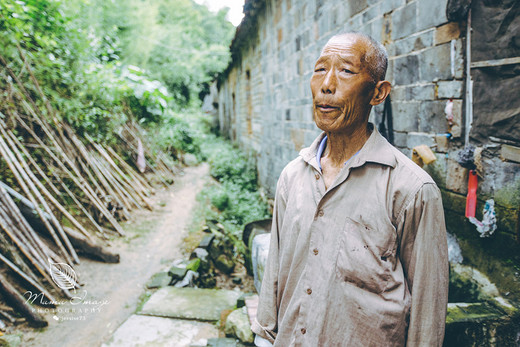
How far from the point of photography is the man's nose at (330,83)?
1.26 meters

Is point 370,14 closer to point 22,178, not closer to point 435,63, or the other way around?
point 435,63

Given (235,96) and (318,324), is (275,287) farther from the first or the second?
(235,96)

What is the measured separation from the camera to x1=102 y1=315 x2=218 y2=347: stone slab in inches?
116

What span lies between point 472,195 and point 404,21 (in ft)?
4.71

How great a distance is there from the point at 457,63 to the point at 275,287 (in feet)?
5.99

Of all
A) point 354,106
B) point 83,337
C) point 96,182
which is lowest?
point 83,337

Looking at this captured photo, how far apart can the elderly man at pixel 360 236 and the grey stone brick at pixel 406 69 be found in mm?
1341

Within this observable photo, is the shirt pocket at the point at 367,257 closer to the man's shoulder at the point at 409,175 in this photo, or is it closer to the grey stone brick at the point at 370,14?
the man's shoulder at the point at 409,175

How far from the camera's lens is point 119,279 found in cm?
428

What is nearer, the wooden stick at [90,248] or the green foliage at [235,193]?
the wooden stick at [90,248]

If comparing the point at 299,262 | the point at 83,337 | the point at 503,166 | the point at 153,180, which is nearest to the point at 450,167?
the point at 503,166

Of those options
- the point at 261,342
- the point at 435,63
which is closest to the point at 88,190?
the point at 261,342

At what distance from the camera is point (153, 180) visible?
8.02 m

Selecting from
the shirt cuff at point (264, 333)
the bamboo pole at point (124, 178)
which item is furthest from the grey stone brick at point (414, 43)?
the bamboo pole at point (124, 178)
